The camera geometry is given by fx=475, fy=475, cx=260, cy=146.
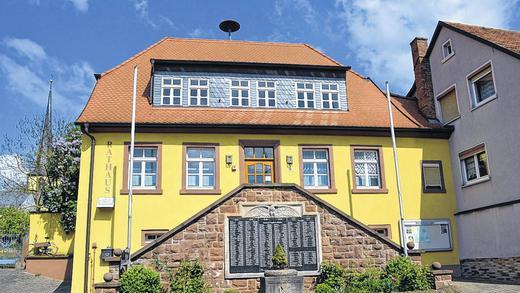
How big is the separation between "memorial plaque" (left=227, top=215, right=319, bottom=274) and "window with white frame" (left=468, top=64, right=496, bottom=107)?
26.2 feet

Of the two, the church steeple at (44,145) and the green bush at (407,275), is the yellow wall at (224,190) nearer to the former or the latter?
the green bush at (407,275)

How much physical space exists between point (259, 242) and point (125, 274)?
3.66m

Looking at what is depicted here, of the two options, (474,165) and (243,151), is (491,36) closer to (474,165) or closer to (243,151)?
(474,165)

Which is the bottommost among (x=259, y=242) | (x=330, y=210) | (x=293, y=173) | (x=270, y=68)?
(x=259, y=242)

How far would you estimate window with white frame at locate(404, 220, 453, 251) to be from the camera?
56.1 ft

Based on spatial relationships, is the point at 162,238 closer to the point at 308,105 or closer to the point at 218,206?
the point at 218,206

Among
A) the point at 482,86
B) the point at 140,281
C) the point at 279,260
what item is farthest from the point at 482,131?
the point at 140,281

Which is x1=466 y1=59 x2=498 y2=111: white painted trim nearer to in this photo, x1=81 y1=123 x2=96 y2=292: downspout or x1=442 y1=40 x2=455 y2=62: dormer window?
x1=442 y1=40 x2=455 y2=62: dormer window

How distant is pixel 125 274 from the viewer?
11625mm

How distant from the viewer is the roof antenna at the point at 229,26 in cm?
2399

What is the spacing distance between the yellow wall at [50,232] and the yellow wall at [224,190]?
13.4 ft

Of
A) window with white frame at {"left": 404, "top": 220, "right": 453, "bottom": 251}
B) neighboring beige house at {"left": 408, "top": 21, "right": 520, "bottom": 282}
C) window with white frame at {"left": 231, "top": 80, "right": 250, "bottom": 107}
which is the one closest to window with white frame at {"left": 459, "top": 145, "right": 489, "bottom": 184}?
neighboring beige house at {"left": 408, "top": 21, "right": 520, "bottom": 282}

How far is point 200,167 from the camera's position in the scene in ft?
54.0

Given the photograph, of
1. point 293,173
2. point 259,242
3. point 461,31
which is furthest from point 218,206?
point 461,31
